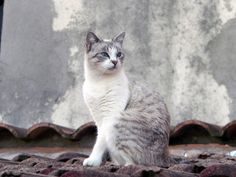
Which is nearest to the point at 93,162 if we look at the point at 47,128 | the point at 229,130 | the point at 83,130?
the point at 229,130

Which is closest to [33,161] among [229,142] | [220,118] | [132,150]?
[132,150]

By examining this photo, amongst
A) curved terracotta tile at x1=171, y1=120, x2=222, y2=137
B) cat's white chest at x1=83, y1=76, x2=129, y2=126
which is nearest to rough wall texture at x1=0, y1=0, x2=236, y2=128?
curved terracotta tile at x1=171, y1=120, x2=222, y2=137

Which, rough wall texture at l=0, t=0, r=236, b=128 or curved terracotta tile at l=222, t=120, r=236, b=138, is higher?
rough wall texture at l=0, t=0, r=236, b=128

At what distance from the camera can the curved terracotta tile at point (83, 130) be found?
7.51 meters

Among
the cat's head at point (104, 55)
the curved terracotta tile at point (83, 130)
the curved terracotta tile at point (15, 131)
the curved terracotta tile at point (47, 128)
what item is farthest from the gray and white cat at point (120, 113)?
the curved terracotta tile at point (15, 131)

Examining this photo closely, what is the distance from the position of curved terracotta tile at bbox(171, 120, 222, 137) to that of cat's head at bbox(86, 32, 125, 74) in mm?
1175

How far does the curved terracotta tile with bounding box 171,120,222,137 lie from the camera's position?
278 inches

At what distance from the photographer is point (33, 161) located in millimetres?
5648

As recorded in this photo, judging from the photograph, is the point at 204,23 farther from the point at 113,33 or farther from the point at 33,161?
the point at 33,161

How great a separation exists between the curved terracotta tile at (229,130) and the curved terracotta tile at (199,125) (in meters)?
0.05

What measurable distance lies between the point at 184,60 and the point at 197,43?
0.65 feet

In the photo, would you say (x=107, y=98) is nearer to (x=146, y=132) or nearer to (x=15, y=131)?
(x=146, y=132)

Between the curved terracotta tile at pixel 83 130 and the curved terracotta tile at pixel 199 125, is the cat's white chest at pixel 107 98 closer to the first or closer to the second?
the curved terracotta tile at pixel 199 125

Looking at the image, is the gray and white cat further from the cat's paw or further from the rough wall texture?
the rough wall texture
